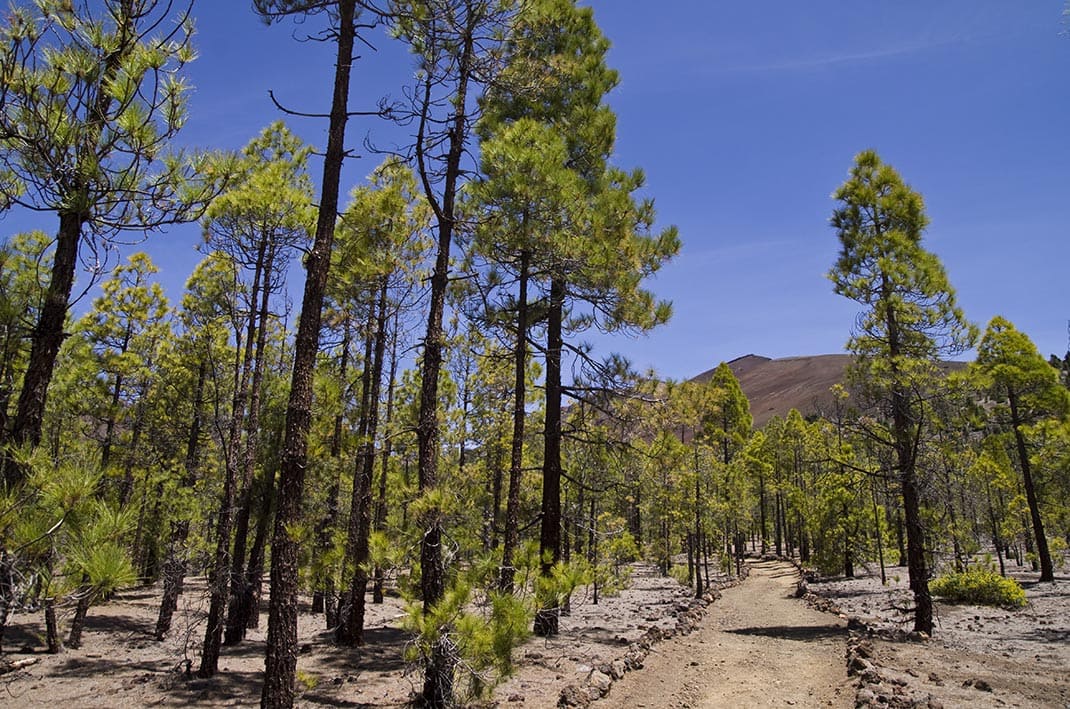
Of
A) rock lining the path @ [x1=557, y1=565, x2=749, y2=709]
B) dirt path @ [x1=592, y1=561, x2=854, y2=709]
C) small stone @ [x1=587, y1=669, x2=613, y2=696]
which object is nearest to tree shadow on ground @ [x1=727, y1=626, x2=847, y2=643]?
dirt path @ [x1=592, y1=561, x2=854, y2=709]

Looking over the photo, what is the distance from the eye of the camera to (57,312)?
13.6 ft

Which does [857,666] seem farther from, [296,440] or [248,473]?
[248,473]

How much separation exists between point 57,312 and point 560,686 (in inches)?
278

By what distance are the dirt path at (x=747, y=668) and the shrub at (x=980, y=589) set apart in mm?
4813

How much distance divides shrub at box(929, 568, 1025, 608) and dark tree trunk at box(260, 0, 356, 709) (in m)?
19.0

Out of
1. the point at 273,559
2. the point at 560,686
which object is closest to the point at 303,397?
the point at 273,559

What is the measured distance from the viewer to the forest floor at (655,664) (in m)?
7.69

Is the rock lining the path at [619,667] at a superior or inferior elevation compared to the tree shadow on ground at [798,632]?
superior

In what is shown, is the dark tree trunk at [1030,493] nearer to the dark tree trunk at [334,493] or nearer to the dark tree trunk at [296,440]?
the dark tree trunk at [334,493]

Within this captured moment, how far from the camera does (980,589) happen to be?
17.2 metres

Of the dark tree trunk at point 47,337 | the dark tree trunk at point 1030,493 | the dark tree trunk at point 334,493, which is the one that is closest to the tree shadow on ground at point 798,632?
the dark tree trunk at point 334,493

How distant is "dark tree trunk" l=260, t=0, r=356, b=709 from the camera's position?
535cm

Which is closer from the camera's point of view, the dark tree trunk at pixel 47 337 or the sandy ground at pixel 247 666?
the dark tree trunk at pixel 47 337

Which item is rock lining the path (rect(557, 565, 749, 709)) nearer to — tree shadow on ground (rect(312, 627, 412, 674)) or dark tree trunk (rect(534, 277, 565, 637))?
dark tree trunk (rect(534, 277, 565, 637))
